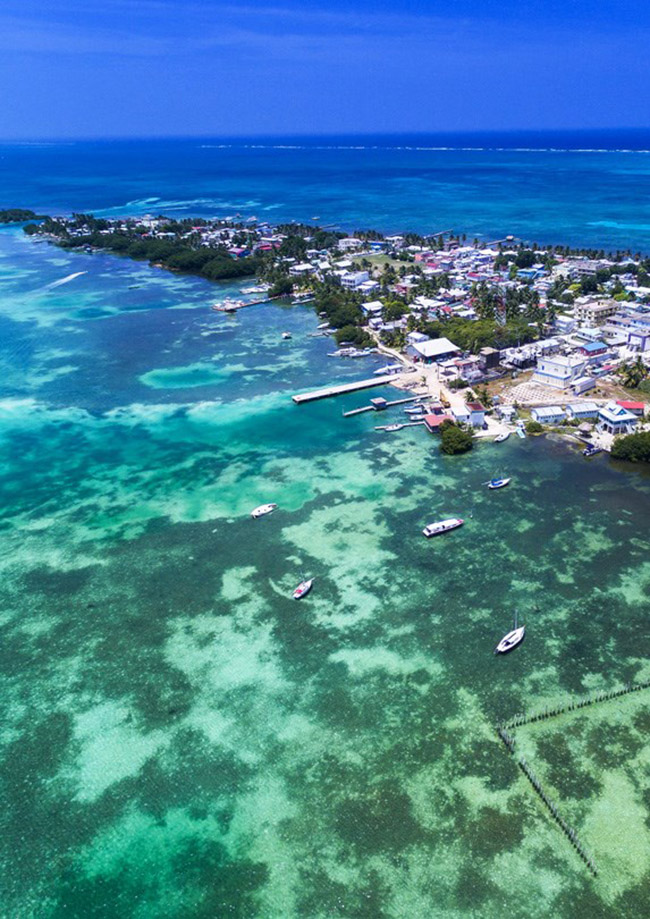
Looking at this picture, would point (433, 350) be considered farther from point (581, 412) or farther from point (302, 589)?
point (302, 589)

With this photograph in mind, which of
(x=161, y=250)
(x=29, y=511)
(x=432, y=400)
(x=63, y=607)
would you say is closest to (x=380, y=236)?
(x=161, y=250)

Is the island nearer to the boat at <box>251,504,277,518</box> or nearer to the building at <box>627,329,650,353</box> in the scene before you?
the building at <box>627,329,650,353</box>

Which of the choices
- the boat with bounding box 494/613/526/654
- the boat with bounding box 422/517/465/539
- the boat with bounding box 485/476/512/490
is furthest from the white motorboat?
the boat with bounding box 494/613/526/654

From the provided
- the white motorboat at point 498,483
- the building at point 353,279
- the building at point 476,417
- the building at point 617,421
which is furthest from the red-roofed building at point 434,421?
the building at point 353,279

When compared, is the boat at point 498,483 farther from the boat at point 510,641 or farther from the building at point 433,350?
the building at point 433,350

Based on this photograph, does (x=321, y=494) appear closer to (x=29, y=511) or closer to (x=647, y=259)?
(x=29, y=511)

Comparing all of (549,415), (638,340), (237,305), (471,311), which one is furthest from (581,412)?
(237,305)
